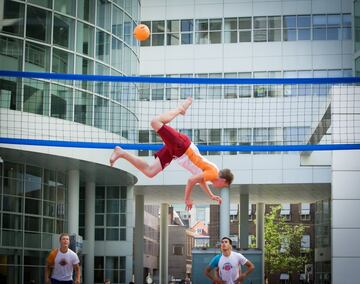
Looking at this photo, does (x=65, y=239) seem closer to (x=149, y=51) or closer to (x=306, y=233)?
(x=149, y=51)

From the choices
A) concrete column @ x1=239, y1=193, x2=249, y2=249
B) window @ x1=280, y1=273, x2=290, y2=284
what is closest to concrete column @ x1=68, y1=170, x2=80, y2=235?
concrete column @ x1=239, y1=193, x2=249, y2=249

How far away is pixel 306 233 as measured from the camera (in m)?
76.6

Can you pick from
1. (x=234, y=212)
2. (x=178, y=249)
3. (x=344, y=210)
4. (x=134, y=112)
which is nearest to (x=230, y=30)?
(x=134, y=112)

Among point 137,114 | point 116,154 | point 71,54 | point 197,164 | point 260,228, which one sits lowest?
point 260,228

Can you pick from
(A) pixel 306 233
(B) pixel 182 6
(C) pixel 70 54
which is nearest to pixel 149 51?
(B) pixel 182 6

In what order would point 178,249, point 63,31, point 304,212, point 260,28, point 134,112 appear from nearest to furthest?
point 63,31 → point 134,112 → point 260,28 → point 304,212 → point 178,249

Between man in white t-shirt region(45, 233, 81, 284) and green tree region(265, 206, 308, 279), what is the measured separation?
55.1m

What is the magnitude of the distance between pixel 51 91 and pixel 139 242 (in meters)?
18.5

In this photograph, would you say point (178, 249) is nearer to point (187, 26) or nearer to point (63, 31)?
point (187, 26)

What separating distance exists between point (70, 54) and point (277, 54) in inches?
547

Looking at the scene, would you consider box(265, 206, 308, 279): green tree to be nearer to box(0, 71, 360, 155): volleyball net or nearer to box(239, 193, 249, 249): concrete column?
box(239, 193, 249, 249): concrete column

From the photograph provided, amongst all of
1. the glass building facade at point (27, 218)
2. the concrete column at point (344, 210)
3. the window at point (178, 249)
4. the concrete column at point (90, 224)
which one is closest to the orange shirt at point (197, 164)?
the glass building facade at point (27, 218)

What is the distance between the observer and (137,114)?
1443 inches

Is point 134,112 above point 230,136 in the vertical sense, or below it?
above
